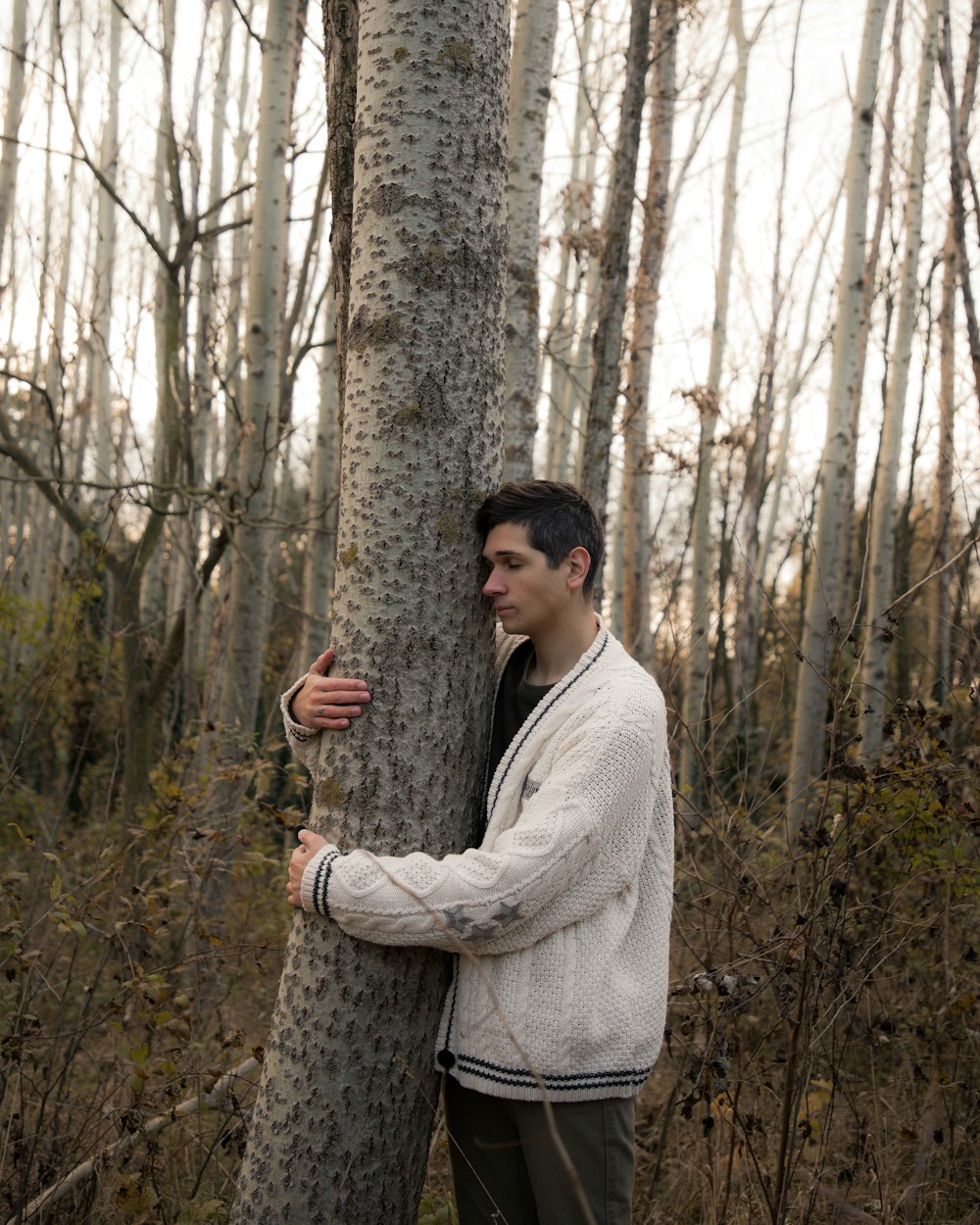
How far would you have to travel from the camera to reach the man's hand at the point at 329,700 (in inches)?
85.3

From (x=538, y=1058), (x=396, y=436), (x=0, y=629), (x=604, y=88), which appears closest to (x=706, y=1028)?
(x=538, y=1058)

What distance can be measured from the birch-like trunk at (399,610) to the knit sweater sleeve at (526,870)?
100mm

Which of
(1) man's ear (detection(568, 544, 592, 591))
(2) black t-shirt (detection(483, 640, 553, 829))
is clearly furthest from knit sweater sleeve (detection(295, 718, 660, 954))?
(1) man's ear (detection(568, 544, 592, 591))

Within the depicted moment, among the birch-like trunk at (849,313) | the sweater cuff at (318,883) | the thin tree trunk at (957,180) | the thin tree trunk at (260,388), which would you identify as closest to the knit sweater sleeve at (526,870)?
the sweater cuff at (318,883)

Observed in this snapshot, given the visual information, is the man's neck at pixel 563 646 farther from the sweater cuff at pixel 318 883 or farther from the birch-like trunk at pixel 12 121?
the birch-like trunk at pixel 12 121

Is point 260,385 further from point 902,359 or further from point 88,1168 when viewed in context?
point 902,359

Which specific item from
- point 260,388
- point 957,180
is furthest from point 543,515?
point 260,388

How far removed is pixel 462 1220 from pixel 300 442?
20110mm

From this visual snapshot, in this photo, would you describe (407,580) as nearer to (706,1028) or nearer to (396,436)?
(396,436)

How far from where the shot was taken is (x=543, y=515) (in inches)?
88.3

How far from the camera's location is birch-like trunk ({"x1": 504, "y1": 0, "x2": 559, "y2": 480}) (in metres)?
4.70

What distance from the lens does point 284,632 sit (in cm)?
1634

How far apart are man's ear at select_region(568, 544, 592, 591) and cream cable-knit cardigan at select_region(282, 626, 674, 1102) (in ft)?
0.62

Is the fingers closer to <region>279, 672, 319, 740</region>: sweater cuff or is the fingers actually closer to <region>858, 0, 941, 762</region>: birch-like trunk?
<region>279, 672, 319, 740</region>: sweater cuff
